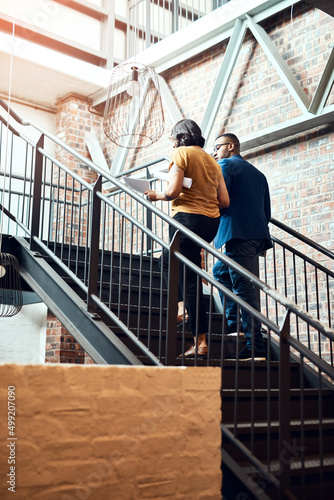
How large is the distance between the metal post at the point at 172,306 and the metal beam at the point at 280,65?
2790 millimetres

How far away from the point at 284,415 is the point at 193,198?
140 cm

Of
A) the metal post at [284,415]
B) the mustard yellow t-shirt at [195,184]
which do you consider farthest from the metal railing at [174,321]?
the mustard yellow t-shirt at [195,184]

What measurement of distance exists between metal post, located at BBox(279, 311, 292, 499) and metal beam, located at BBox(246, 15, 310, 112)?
327 cm

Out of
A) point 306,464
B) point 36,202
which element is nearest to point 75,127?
point 36,202

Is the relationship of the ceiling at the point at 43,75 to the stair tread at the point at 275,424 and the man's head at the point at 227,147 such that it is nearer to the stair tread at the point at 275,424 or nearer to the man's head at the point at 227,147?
the man's head at the point at 227,147

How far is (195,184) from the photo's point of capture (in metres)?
3.25

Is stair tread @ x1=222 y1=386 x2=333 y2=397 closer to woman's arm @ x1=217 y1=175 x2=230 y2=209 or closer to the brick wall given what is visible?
woman's arm @ x1=217 y1=175 x2=230 y2=209

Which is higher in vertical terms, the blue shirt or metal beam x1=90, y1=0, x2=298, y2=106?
metal beam x1=90, y1=0, x2=298, y2=106

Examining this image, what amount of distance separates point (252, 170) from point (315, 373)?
4.38 ft

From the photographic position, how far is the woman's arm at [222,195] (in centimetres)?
343

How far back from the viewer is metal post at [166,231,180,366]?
2.81 meters

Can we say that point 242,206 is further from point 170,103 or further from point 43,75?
point 43,75

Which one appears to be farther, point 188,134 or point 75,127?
point 75,127

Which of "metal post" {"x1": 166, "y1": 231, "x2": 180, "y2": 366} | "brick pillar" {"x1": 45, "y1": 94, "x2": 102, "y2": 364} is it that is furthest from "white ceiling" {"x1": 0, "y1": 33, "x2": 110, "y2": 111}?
"metal post" {"x1": 166, "y1": 231, "x2": 180, "y2": 366}
